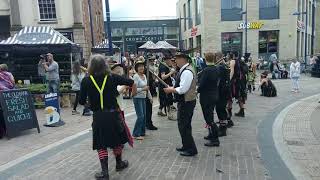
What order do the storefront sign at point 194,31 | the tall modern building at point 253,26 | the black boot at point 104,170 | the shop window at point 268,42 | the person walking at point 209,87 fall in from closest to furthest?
the black boot at point 104,170 → the person walking at point 209,87 → the tall modern building at point 253,26 → the shop window at point 268,42 → the storefront sign at point 194,31

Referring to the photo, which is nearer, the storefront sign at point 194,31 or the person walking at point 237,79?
the person walking at point 237,79

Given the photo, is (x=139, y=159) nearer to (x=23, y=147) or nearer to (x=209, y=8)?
(x=23, y=147)

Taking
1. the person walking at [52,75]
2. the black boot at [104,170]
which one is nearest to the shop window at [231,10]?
the person walking at [52,75]

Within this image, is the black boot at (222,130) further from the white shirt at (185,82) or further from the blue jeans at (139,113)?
the white shirt at (185,82)

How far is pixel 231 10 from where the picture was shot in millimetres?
39031

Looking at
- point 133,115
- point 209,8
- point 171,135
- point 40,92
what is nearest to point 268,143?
point 171,135

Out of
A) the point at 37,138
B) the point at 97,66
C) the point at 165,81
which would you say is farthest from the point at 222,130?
the point at 37,138

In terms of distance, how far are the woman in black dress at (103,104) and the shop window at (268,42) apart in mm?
35929

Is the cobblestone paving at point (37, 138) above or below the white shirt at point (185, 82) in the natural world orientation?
below

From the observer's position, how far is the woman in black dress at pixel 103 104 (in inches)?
203

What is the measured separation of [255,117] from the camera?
33.4 feet

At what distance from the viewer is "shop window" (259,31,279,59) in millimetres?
39156

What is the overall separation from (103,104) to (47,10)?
78.1ft

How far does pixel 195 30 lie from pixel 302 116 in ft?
113
